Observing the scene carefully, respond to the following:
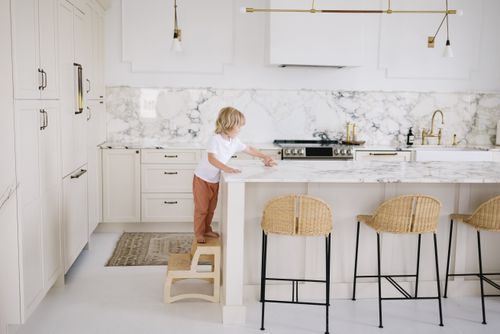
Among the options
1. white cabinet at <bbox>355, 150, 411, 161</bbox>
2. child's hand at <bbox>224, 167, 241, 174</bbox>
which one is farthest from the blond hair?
white cabinet at <bbox>355, 150, 411, 161</bbox>

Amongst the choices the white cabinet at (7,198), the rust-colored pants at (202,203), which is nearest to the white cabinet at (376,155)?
the rust-colored pants at (202,203)

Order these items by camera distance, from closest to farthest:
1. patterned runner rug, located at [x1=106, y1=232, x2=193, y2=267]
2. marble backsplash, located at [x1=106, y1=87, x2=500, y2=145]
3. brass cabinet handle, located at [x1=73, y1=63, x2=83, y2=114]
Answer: brass cabinet handle, located at [x1=73, y1=63, x2=83, y2=114] < patterned runner rug, located at [x1=106, y1=232, x2=193, y2=267] < marble backsplash, located at [x1=106, y1=87, x2=500, y2=145]

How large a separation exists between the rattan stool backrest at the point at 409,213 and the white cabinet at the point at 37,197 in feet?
6.67

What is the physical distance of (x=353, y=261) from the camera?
3.95 metres

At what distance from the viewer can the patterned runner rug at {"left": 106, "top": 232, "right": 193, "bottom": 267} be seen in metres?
4.88

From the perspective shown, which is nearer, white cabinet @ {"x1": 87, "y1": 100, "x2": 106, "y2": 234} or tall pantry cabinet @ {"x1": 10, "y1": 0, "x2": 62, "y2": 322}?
tall pantry cabinet @ {"x1": 10, "y1": 0, "x2": 62, "y2": 322}

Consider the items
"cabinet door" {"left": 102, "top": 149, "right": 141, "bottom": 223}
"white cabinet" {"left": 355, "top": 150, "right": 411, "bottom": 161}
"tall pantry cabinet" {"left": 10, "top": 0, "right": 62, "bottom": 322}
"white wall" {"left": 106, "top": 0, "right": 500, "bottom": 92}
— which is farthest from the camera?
"white wall" {"left": 106, "top": 0, "right": 500, "bottom": 92}

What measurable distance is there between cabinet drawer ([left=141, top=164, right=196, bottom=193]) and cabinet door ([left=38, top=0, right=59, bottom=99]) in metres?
1.99

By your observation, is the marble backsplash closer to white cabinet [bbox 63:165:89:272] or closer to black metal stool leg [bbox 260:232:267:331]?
white cabinet [bbox 63:165:89:272]

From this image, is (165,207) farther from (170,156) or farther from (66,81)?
(66,81)

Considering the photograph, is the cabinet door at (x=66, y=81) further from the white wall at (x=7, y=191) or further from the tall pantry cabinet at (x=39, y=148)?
the white wall at (x=7, y=191)

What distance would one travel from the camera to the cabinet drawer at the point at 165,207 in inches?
228

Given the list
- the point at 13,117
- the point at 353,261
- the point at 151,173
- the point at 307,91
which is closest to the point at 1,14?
the point at 13,117

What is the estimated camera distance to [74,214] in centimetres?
440
